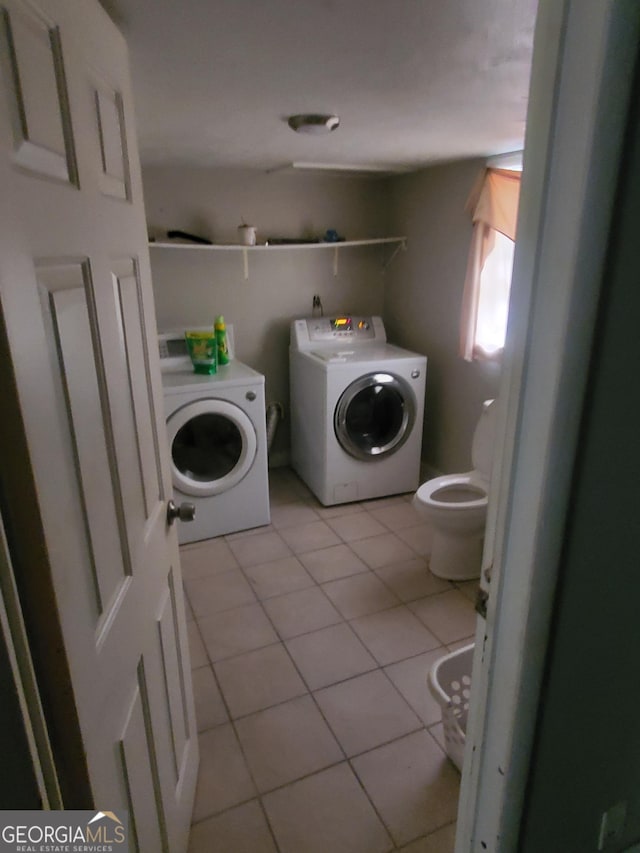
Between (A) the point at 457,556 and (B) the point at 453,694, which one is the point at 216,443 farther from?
(B) the point at 453,694

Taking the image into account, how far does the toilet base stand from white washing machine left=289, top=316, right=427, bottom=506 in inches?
31.0

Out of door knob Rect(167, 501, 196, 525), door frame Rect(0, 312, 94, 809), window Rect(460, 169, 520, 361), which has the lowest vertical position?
door knob Rect(167, 501, 196, 525)

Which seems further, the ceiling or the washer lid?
the washer lid

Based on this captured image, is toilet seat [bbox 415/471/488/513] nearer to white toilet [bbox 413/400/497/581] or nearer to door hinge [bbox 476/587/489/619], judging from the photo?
white toilet [bbox 413/400/497/581]

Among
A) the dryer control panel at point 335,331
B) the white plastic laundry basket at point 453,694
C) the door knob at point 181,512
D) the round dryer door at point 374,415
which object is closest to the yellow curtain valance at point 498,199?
the round dryer door at point 374,415

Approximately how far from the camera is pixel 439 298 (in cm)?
313

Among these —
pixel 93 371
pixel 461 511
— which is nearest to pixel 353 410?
pixel 461 511

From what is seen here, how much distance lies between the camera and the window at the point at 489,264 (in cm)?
247

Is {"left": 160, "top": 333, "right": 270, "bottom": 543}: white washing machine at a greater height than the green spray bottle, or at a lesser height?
lesser

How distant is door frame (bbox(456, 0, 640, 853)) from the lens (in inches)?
23.7

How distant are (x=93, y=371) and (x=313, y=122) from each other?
4.42ft

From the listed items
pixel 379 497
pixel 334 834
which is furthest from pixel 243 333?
pixel 334 834
